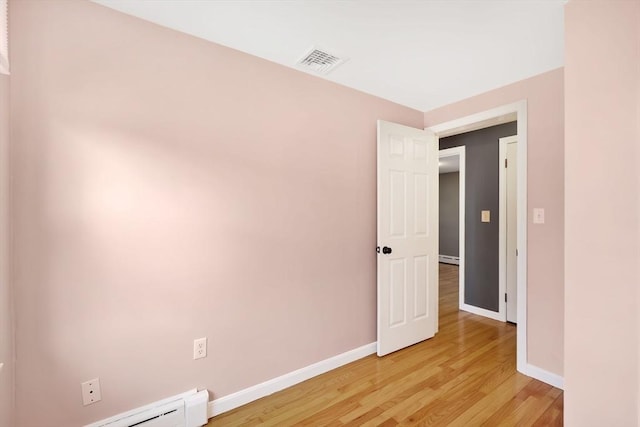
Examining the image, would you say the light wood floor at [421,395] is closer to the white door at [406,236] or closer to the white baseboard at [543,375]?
the white baseboard at [543,375]

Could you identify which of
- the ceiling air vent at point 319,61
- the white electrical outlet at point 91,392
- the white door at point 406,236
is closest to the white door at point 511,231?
the white door at point 406,236

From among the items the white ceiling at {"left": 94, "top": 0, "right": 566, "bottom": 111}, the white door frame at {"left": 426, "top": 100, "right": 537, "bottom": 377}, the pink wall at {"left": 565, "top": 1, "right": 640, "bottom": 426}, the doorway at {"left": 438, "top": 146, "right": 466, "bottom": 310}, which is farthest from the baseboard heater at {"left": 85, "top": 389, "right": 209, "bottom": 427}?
the doorway at {"left": 438, "top": 146, "right": 466, "bottom": 310}

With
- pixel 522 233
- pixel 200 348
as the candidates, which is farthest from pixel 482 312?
pixel 200 348

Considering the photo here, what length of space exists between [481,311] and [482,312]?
2 centimetres

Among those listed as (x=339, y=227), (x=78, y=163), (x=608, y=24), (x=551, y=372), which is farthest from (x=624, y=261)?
(x=78, y=163)

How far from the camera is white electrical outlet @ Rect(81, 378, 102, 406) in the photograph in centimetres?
146

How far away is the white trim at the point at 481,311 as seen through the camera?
340 cm

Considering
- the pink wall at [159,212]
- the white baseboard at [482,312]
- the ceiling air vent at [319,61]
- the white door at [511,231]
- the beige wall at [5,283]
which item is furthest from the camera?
the white baseboard at [482,312]

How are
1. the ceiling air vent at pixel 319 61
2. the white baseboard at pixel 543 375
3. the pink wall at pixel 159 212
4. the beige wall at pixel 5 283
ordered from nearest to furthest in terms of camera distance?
the beige wall at pixel 5 283, the pink wall at pixel 159 212, the ceiling air vent at pixel 319 61, the white baseboard at pixel 543 375

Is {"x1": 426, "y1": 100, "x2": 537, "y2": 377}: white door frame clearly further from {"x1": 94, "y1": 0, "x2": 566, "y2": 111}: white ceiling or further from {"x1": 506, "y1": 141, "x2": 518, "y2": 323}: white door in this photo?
{"x1": 506, "y1": 141, "x2": 518, "y2": 323}: white door

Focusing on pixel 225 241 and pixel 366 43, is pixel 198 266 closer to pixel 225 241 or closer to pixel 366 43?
pixel 225 241

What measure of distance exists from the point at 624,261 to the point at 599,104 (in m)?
0.75

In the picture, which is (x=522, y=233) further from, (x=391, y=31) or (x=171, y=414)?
(x=171, y=414)

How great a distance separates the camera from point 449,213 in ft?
23.4
